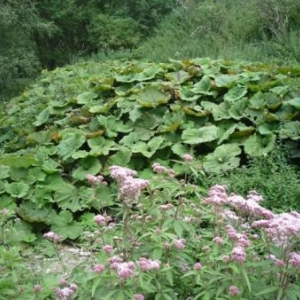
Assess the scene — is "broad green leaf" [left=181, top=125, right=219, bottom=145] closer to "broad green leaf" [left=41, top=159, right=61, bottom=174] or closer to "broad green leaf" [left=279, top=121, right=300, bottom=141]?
"broad green leaf" [left=279, top=121, right=300, bottom=141]

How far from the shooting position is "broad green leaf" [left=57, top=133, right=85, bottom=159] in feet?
20.8

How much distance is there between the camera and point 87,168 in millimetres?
6152

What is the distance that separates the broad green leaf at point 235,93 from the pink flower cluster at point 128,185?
159 inches

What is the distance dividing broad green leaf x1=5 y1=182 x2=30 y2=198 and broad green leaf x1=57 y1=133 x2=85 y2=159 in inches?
26.5

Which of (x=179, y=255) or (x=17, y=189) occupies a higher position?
(x=179, y=255)

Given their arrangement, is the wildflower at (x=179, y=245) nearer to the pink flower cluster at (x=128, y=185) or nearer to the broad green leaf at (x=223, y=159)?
the pink flower cluster at (x=128, y=185)

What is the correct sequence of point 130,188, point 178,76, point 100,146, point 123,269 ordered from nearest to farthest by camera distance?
point 123,269, point 130,188, point 100,146, point 178,76

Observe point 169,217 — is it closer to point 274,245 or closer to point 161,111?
point 274,245

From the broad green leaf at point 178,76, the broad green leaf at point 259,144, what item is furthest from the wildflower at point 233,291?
the broad green leaf at point 178,76

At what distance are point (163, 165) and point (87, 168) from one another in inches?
34.1

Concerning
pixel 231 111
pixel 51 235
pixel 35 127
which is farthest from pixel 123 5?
pixel 51 235

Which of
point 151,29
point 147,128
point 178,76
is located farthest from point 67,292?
point 151,29

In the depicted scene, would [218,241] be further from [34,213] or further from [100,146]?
[100,146]

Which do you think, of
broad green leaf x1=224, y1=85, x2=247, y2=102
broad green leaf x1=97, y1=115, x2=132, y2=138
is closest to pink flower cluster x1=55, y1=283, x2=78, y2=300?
broad green leaf x1=97, y1=115, x2=132, y2=138
